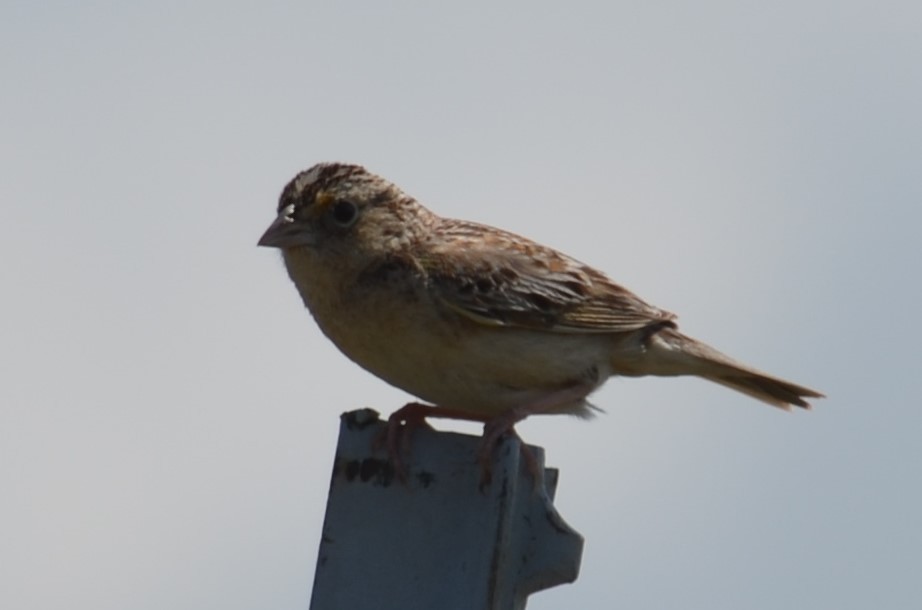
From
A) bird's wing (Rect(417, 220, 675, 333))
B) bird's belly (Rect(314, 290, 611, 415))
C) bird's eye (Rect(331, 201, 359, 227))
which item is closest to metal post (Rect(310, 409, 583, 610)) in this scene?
bird's belly (Rect(314, 290, 611, 415))

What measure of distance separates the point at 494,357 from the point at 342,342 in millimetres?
665

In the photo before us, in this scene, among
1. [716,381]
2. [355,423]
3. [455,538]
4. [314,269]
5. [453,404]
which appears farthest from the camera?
[716,381]

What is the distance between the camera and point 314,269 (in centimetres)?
845

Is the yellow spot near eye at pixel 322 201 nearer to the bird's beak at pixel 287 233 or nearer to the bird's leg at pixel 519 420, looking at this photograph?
the bird's beak at pixel 287 233

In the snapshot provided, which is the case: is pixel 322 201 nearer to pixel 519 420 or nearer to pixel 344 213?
pixel 344 213

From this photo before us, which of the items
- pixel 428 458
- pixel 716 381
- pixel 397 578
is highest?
pixel 716 381

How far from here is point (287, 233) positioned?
27.9ft

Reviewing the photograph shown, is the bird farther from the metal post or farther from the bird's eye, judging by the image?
A: the metal post

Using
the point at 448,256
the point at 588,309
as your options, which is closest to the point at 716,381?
the point at 588,309

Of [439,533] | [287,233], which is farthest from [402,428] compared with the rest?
[287,233]

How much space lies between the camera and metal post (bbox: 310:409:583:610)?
215 inches

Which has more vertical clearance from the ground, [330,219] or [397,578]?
[330,219]

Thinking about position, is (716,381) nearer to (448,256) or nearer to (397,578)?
(448,256)

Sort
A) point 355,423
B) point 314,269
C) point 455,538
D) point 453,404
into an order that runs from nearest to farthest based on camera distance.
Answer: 1. point 455,538
2. point 355,423
3. point 453,404
4. point 314,269
